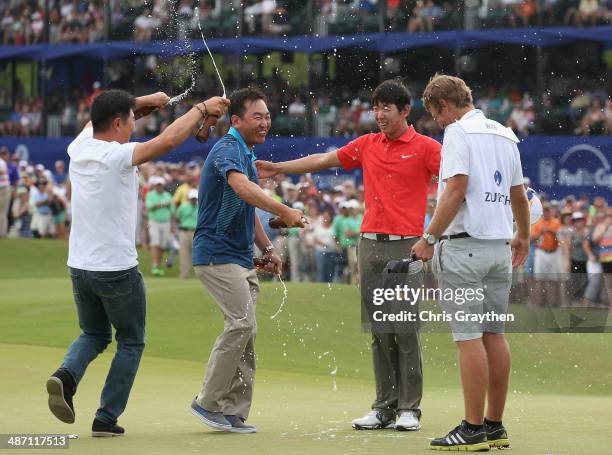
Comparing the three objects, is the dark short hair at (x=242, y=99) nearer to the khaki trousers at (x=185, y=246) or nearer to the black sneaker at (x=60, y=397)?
the black sneaker at (x=60, y=397)

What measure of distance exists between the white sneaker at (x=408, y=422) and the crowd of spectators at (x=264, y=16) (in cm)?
2518

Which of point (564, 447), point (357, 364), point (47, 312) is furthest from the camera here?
point (47, 312)

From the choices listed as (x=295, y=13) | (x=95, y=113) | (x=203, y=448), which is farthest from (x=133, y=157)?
(x=295, y=13)

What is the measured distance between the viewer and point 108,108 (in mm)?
8305

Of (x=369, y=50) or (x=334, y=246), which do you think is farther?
(x=369, y=50)

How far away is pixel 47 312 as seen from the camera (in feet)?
53.7

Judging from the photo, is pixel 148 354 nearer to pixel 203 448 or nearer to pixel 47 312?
pixel 47 312

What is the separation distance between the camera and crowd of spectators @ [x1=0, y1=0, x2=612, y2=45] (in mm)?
33281

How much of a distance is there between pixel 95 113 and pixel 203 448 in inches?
81.7

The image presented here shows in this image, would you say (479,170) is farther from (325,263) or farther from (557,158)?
(557,158)

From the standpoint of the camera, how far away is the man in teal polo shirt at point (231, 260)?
8.61 meters

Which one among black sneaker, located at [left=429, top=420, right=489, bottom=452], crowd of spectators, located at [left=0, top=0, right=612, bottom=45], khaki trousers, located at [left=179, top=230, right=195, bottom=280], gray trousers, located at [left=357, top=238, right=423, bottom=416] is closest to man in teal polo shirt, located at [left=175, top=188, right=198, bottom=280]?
khaki trousers, located at [left=179, top=230, right=195, bottom=280]

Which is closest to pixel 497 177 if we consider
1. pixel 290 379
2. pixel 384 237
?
pixel 384 237

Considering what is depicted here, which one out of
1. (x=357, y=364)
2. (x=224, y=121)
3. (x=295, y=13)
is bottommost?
(x=357, y=364)
